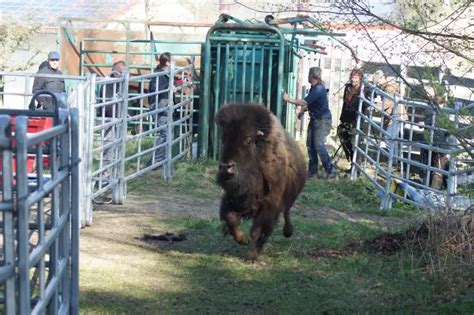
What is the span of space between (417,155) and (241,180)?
29.0 ft

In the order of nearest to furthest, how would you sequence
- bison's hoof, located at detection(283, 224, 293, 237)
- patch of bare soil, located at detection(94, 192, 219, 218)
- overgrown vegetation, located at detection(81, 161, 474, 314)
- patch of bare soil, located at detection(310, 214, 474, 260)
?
overgrown vegetation, located at detection(81, 161, 474, 314) → patch of bare soil, located at detection(310, 214, 474, 260) → bison's hoof, located at detection(283, 224, 293, 237) → patch of bare soil, located at detection(94, 192, 219, 218)

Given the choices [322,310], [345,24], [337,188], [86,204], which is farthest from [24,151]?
[337,188]

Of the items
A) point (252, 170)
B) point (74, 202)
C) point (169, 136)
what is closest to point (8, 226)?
point (74, 202)

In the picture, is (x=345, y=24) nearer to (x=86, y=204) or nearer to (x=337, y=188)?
(x=86, y=204)

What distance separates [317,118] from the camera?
16516 millimetres

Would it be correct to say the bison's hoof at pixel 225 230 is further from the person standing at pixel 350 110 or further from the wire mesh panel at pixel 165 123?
the person standing at pixel 350 110

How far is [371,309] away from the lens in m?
7.65

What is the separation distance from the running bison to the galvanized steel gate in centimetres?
334

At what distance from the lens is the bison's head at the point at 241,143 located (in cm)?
901

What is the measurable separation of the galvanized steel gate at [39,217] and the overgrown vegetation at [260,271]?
1747mm

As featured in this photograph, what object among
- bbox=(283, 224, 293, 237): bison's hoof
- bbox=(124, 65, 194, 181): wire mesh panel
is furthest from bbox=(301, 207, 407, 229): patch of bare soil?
bbox=(124, 65, 194, 181): wire mesh panel

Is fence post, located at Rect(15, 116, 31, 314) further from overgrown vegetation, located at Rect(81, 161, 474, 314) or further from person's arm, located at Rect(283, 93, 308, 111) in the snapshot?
person's arm, located at Rect(283, 93, 308, 111)

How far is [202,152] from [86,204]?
6.62 m

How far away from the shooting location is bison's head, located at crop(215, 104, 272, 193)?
9.01 m
